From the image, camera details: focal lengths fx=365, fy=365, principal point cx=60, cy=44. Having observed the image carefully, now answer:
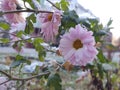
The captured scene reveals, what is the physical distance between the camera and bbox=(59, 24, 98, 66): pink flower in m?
0.98

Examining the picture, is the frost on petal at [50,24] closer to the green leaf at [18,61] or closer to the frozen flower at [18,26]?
the frozen flower at [18,26]

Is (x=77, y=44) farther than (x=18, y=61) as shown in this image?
No

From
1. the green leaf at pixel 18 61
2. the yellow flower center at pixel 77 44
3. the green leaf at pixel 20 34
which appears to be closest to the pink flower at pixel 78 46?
the yellow flower center at pixel 77 44

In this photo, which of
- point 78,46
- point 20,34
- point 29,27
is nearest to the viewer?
point 78,46

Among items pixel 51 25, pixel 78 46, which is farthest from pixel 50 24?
pixel 78 46

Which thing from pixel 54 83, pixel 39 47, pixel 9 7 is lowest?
pixel 54 83

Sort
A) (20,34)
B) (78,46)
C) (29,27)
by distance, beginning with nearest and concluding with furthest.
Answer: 1. (78,46)
2. (29,27)
3. (20,34)

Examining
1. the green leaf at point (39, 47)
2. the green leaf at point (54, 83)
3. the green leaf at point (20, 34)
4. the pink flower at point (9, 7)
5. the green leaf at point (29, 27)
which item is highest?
the pink flower at point (9, 7)

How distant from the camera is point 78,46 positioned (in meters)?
1.01

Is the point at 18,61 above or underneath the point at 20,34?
underneath

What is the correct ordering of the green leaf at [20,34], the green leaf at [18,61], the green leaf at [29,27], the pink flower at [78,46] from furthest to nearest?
the green leaf at [18,61], the green leaf at [20,34], the green leaf at [29,27], the pink flower at [78,46]

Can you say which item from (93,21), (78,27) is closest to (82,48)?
(78,27)

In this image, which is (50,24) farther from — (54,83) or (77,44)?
(54,83)

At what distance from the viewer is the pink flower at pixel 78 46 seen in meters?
0.98
